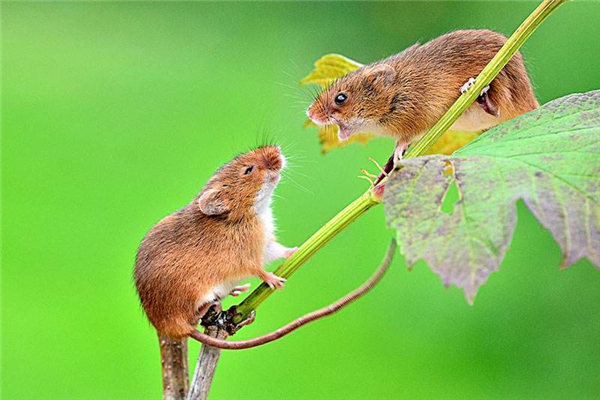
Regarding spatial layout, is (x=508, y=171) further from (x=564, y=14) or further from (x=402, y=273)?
(x=564, y=14)

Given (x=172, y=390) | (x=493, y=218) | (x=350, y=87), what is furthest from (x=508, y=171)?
(x=350, y=87)

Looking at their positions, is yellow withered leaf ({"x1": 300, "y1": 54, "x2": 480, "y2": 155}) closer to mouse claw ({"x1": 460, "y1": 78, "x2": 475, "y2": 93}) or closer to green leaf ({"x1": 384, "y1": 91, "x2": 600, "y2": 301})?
mouse claw ({"x1": 460, "y1": 78, "x2": 475, "y2": 93})

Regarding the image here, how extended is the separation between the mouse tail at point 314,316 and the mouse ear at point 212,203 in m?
0.48

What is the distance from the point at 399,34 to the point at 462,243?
189 inches

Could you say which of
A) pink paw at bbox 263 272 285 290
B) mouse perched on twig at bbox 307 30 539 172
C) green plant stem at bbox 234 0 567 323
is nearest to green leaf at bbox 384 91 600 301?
green plant stem at bbox 234 0 567 323

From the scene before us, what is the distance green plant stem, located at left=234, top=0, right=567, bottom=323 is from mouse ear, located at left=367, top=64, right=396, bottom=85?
60cm

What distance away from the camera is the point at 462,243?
Result: 1.03 meters

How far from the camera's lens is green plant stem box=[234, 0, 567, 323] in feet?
4.10

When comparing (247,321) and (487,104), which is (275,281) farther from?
(487,104)

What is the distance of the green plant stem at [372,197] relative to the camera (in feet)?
4.10

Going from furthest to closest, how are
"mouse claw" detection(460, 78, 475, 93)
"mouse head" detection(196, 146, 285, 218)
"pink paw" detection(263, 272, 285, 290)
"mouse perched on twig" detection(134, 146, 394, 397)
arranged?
1. "mouse head" detection(196, 146, 285, 218)
2. "mouse claw" detection(460, 78, 475, 93)
3. "mouse perched on twig" detection(134, 146, 394, 397)
4. "pink paw" detection(263, 272, 285, 290)

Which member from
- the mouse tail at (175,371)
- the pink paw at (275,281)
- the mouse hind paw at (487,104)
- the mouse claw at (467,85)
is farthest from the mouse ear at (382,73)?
the mouse tail at (175,371)

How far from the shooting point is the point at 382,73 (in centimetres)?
200

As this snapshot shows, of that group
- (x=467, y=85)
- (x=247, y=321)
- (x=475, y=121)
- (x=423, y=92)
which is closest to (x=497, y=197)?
(x=247, y=321)
